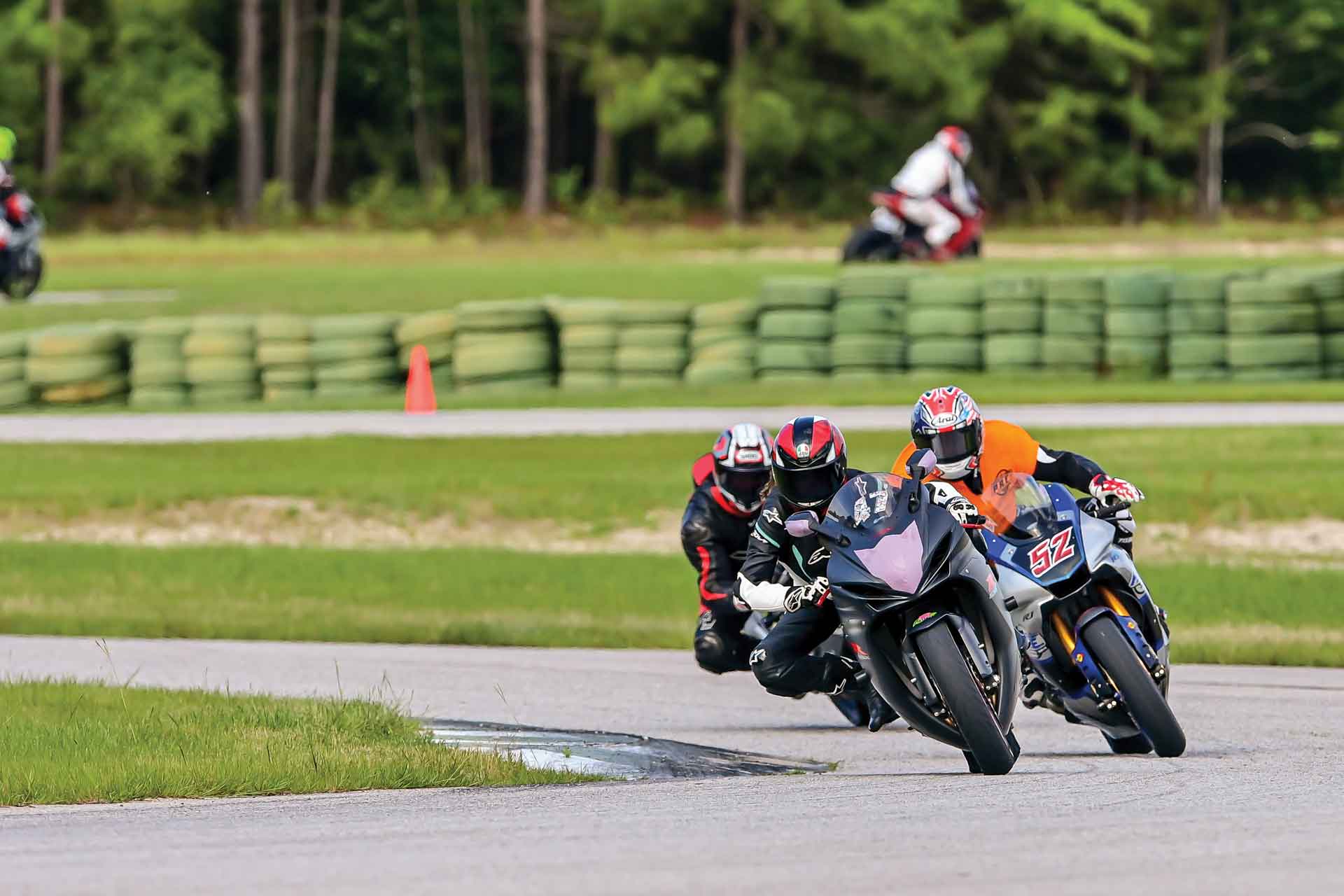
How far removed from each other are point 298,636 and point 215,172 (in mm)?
52418

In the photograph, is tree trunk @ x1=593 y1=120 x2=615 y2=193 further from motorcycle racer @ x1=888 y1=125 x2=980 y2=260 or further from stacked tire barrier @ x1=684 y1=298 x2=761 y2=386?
stacked tire barrier @ x1=684 y1=298 x2=761 y2=386

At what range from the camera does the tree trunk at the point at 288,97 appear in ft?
190

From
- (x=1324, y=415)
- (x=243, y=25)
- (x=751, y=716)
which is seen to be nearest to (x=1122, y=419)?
(x=1324, y=415)

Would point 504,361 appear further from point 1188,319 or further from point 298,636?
point 298,636

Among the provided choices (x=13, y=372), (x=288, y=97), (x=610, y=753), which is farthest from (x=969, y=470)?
(x=288, y=97)

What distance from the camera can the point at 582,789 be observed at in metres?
7.72

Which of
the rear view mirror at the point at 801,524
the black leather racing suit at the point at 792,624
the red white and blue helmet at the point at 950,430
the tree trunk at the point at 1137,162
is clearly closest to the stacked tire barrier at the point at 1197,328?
the black leather racing suit at the point at 792,624

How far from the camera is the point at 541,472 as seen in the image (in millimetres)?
18781

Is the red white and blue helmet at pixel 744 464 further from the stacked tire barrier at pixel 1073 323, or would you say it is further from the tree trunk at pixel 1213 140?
the tree trunk at pixel 1213 140

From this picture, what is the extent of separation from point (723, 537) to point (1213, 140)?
45.2 m

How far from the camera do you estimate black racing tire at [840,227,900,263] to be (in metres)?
28.2

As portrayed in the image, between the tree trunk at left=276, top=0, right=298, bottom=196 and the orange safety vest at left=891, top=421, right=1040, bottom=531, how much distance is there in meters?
49.0

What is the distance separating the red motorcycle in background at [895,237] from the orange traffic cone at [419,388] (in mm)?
7672

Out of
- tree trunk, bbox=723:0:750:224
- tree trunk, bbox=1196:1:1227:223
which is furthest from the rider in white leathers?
tree trunk, bbox=1196:1:1227:223
